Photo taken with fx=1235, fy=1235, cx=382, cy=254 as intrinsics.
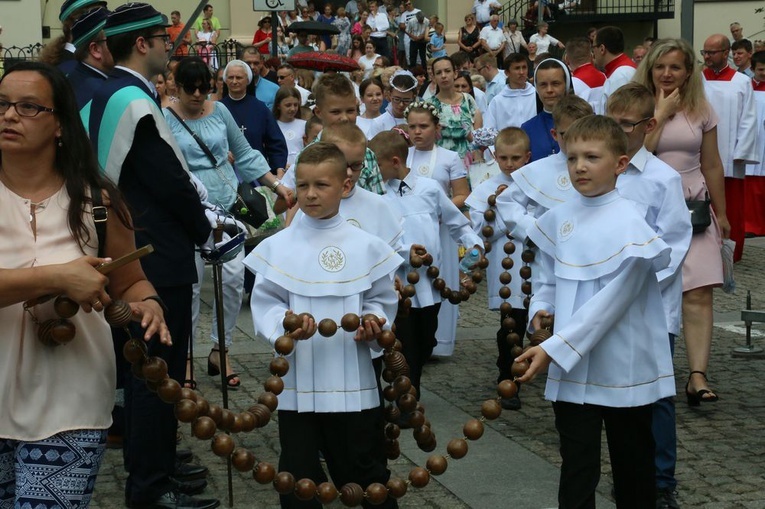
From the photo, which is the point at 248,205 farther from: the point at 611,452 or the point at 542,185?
the point at 611,452

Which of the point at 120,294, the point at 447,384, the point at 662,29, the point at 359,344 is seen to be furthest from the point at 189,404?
the point at 662,29

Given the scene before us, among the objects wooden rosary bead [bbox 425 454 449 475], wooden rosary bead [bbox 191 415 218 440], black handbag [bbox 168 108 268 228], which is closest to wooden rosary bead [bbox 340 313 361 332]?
wooden rosary bead [bbox 425 454 449 475]

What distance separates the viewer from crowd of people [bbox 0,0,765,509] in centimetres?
371

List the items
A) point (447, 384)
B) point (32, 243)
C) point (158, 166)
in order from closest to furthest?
point (32, 243)
point (158, 166)
point (447, 384)

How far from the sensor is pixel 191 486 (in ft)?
19.3

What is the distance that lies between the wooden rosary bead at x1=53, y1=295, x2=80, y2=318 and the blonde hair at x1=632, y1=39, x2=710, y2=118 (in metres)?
4.44

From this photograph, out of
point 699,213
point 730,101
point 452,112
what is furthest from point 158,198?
point 730,101

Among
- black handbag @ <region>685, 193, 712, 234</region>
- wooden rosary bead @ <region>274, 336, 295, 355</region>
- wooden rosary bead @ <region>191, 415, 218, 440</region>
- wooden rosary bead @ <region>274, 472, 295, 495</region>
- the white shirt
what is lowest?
wooden rosary bead @ <region>274, 472, 295, 495</region>

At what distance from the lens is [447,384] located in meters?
8.26

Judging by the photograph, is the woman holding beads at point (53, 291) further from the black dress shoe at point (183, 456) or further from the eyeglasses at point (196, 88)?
Answer: the eyeglasses at point (196, 88)

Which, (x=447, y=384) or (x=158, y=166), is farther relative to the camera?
(x=447, y=384)

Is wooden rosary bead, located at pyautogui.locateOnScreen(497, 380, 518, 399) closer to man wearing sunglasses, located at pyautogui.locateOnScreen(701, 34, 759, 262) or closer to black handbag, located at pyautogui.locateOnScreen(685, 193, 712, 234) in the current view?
black handbag, located at pyautogui.locateOnScreen(685, 193, 712, 234)

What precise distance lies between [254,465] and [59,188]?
1216 mm

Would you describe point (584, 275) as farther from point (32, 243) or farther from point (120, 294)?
point (32, 243)
